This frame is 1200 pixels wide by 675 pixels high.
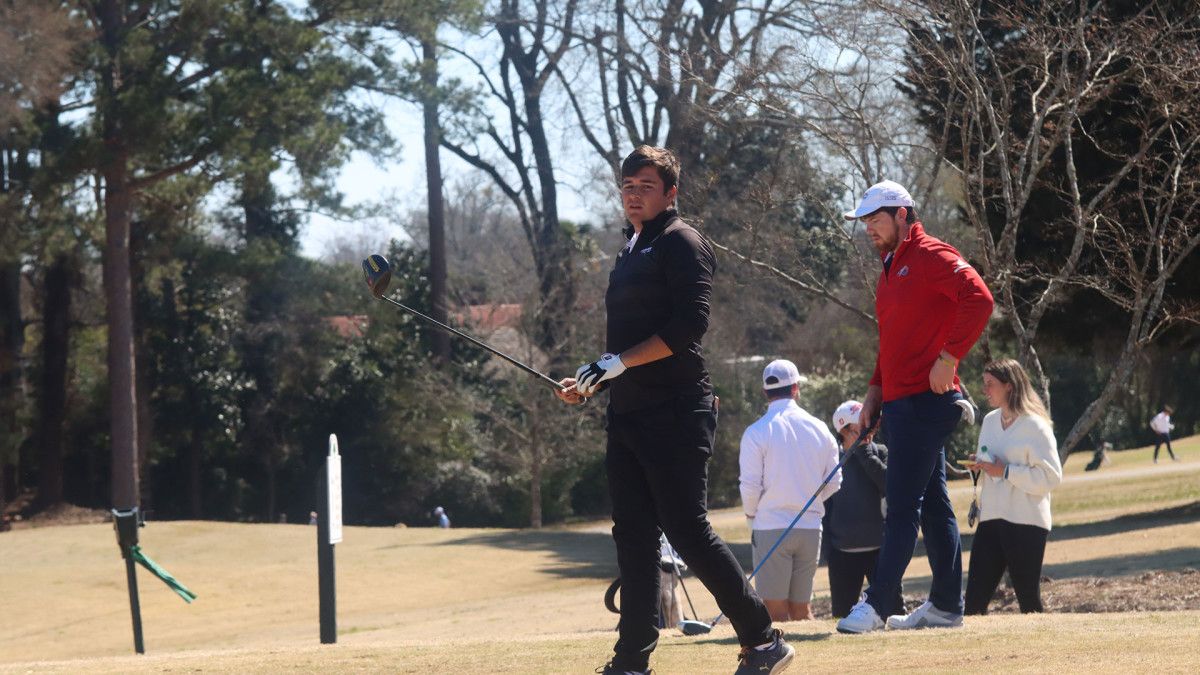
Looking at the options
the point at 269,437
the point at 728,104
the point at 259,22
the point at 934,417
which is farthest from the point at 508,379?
the point at 934,417

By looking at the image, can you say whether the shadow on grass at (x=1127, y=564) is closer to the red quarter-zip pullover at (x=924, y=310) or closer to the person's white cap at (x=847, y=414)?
the person's white cap at (x=847, y=414)

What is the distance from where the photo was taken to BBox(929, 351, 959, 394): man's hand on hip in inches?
243

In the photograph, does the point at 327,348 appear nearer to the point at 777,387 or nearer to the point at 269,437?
the point at 269,437

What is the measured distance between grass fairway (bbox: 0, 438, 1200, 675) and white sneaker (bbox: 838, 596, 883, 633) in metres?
0.08

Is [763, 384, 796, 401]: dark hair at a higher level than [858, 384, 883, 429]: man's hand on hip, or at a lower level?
higher

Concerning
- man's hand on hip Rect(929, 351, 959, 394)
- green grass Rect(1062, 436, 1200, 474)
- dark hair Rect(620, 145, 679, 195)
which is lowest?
green grass Rect(1062, 436, 1200, 474)

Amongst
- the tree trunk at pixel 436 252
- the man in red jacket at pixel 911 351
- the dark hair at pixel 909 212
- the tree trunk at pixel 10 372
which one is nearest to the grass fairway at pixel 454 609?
the man in red jacket at pixel 911 351

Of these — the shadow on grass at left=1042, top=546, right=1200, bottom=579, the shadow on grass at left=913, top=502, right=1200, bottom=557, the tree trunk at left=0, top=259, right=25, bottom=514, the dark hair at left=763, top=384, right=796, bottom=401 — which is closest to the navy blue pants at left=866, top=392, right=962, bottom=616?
the dark hair at left=763, top=384, right=796, bottom=401

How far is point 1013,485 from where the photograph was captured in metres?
9.11

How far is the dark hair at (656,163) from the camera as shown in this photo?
543 cm

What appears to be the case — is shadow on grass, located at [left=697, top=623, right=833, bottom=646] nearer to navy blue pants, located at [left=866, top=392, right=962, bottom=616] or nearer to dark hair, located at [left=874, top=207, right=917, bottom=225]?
navy blue pants, located at [left=866, top=392, right=962, bottom=616]

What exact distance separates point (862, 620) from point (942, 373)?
1.24 m

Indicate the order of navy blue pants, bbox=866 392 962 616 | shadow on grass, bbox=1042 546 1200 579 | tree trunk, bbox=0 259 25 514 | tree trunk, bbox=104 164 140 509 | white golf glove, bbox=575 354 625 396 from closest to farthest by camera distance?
white golf glove, bbox=575 354 625 396 < navy blue pants, bbox=866 392 962 616 < shadow on grass, bbox=1042 546 1200 579 < tree trunk, bbox=104 164 140 509 < tree trunk, bbox=0 259 25 514

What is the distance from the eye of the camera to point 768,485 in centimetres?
894
